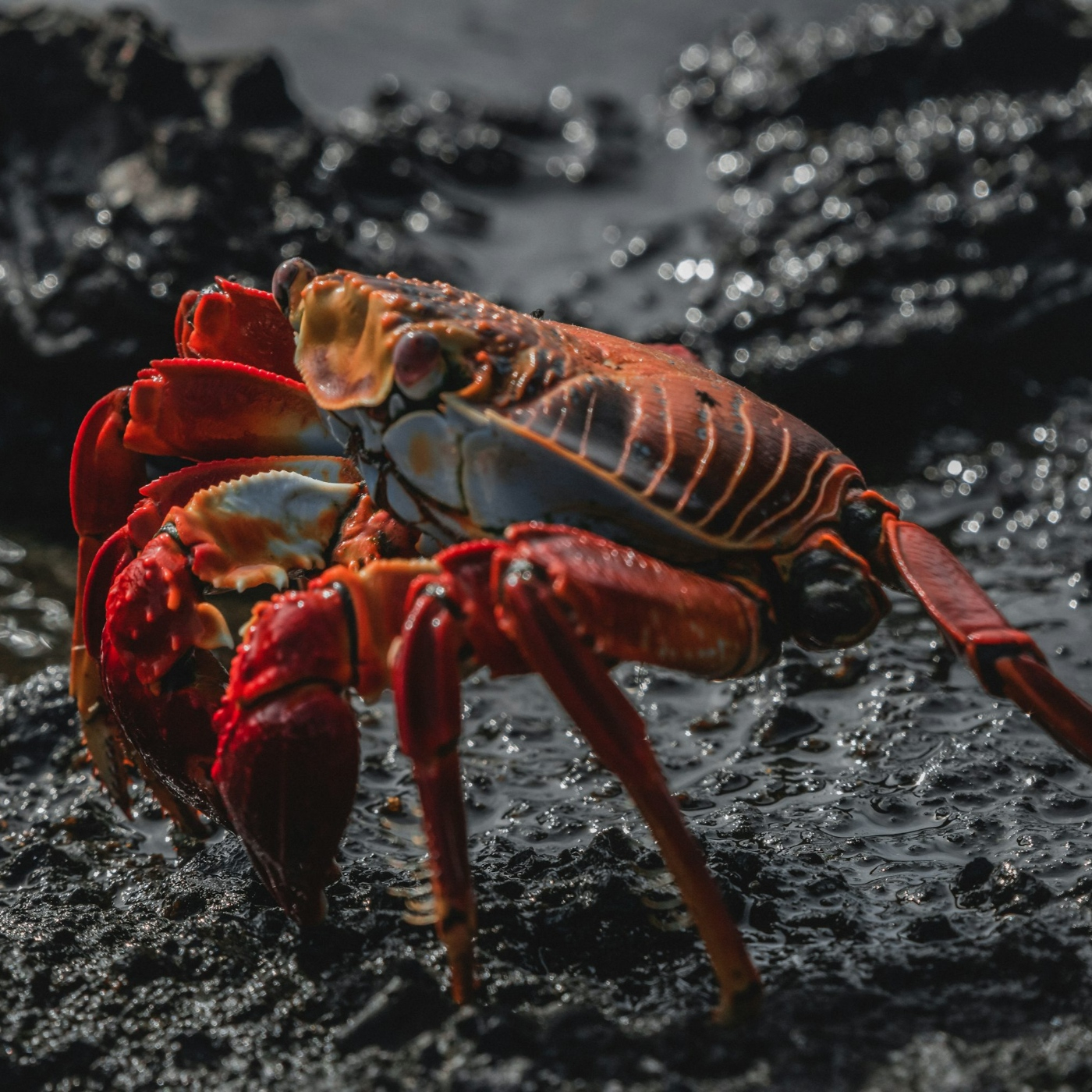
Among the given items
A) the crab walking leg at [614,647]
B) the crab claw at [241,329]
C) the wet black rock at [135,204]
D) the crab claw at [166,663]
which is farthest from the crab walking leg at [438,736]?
the wet black rock at [135,204]

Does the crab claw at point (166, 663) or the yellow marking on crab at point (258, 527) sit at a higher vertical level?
the yellow marking on crab at point (258, 527)

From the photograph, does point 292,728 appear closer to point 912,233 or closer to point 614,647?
point 614,647

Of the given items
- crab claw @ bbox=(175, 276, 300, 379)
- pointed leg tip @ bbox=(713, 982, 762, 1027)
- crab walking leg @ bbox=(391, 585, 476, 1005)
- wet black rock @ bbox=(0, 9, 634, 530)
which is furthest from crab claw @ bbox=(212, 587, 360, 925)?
wet black rock @ bbox=(0, 9, 634, 530)

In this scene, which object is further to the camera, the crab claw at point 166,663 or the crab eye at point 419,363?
the crab claw at point 166,663

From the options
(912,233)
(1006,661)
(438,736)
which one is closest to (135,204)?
(912,233)

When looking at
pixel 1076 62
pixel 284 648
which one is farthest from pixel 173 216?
pixel 1076 62

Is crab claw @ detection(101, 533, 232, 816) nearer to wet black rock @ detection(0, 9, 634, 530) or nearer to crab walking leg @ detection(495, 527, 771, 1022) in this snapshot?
crab walking leg @ detection(495, 527, 771, 1022)

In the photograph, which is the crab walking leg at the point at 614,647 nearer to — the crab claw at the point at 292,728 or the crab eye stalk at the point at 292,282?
the crab claw at the point at 292,728

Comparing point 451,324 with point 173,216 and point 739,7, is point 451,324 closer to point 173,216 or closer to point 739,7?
point 173,216

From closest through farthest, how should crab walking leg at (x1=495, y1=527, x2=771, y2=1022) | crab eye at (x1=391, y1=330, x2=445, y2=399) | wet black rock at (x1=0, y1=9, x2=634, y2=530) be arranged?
crab walking leg at (x1=495, y1=527, x2=771, y2=1022) < crab eye at (x1=391, y1=330, x2=445, y2=399) < wet black rock at (x1=0, y1=9, x2=634, y2=530)
